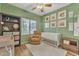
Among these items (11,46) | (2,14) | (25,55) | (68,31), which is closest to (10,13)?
(2,14)

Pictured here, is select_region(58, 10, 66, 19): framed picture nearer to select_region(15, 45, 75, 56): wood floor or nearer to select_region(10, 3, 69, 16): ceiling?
select_region(10, 3, 69, 16): ceiling

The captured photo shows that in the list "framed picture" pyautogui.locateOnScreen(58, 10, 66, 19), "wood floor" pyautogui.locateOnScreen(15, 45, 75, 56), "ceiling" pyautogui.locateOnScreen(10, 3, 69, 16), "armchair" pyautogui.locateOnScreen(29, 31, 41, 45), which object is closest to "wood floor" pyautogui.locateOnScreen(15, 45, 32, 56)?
"wood floor" pyautogui.locateOnScreen(15, 45, 75, 56)

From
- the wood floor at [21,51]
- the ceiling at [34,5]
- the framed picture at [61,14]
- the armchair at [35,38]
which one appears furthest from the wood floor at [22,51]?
the framed picture at [61,14]

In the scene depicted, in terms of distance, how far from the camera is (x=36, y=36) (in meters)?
1.51

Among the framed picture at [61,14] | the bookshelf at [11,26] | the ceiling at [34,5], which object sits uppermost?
the ceiling at [34,5]

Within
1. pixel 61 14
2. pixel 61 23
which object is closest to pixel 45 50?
pixel 61 23

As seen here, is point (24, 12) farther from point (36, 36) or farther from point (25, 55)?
point (25, 55)

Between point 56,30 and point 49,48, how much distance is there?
31cm

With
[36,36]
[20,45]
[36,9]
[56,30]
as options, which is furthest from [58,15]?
[20,45]

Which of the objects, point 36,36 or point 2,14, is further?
point 36,36

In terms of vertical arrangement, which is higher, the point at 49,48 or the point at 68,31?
the point at 68,31

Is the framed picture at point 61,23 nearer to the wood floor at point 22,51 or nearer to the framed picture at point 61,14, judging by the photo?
the framed picture at point 61,14

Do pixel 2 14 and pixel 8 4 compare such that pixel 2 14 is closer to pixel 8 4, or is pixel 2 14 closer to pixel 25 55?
pixel 8 4

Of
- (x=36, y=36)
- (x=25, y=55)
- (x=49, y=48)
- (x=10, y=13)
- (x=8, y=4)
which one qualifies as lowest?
(x=25, y=55)
